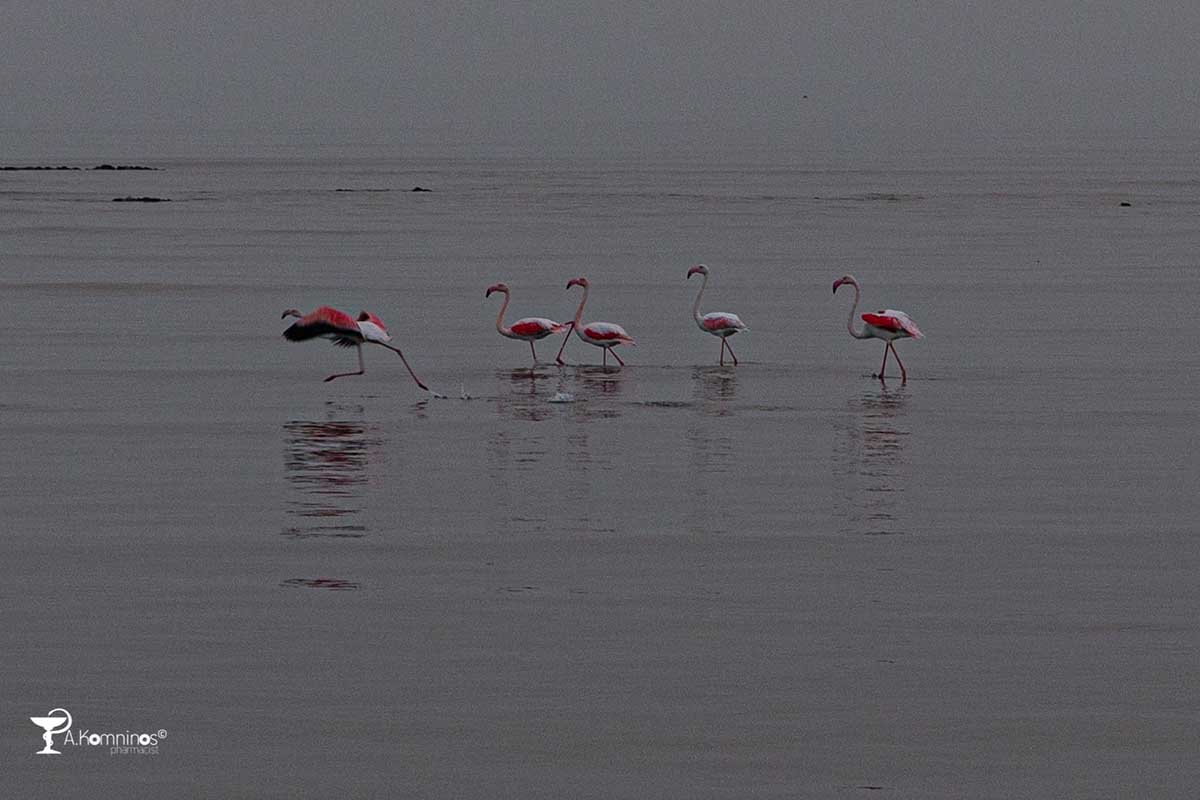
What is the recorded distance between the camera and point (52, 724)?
8555mm

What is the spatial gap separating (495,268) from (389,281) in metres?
3.45

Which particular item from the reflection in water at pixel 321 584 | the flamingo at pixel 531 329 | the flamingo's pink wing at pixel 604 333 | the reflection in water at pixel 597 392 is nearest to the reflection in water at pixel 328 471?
the reflection in water at pixel 321 584

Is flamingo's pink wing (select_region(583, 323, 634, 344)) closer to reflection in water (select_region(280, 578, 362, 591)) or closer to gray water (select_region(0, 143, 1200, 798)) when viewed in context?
gray water (select_region(0, 143, 1200, 798))

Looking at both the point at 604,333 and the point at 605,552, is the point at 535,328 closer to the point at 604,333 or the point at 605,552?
the point at 604,333

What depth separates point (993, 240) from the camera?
4719 cm

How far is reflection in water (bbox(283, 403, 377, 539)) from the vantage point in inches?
519

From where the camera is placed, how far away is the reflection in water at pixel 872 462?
1350 cm

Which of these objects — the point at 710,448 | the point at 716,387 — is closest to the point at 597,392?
the point at 716,387

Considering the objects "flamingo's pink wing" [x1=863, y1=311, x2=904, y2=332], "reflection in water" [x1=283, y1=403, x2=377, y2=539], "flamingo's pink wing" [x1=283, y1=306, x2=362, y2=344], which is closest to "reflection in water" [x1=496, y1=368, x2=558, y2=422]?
"reflection in water" [x1=283, y1=403, x2=377, y2=539]

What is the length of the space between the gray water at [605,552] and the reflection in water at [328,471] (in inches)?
2.4

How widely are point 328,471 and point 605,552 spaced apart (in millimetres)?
3901

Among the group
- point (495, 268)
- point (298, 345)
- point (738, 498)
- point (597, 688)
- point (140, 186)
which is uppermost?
point (140, 186)

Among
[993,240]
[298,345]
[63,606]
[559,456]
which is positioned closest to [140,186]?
[993,240]

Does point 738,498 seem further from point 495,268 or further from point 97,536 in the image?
point 495,268
